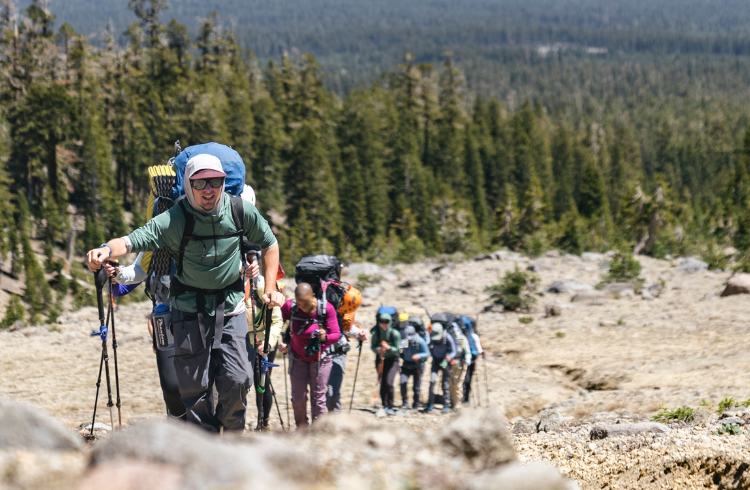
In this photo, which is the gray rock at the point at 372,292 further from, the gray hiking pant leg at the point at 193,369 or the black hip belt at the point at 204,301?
the black hip belt at the point at 204,301

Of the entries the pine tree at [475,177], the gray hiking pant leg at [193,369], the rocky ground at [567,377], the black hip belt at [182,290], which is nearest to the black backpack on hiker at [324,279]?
the rocky ground at [567,377]

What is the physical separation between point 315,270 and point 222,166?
2.26 m

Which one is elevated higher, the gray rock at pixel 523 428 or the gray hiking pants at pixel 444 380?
the gray rock at pixel 523 428

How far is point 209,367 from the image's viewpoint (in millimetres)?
5652

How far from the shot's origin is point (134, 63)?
66.7 meters

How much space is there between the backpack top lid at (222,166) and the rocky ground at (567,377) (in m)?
2.11

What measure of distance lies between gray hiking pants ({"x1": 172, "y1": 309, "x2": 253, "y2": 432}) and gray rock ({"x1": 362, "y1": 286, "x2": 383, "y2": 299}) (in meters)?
15.5

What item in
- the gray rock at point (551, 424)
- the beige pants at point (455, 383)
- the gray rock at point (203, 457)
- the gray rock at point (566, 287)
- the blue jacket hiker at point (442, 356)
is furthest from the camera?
the gray rock at point (566, 287)

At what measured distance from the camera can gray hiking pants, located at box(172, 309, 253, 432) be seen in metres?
5.50

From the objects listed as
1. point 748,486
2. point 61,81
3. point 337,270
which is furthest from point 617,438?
point 61,81

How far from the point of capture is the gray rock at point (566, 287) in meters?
22.7

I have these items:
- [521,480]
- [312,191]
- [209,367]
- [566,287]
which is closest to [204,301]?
[209,367]

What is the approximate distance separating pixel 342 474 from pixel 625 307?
17768 millimetres

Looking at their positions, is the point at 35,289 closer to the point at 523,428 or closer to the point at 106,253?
the point at 523,428
